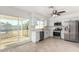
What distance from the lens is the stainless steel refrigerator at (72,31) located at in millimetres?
5301

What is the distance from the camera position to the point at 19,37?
4531 mm

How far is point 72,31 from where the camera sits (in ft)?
18.0

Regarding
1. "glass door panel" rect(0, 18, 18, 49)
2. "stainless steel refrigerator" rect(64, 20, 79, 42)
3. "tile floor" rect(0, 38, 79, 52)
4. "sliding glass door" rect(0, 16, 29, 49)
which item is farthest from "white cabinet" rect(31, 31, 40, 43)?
"stainless steel refrigerator" rect(64, 20, 79, 42)

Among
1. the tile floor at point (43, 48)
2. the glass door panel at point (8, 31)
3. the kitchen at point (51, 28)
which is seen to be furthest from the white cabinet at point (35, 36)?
the glass door panel at point (8, 31)

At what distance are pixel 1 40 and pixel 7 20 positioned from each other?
1.04m

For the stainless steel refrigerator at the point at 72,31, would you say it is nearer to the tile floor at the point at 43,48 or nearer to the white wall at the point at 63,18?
the white wall at the point at 63,18

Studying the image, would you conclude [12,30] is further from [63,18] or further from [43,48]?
[63,18]

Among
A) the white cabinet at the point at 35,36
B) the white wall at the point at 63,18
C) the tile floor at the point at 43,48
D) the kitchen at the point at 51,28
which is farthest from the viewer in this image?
the white wall at the point at 63,18

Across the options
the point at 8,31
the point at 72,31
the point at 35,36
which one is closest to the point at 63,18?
the point at 72,31

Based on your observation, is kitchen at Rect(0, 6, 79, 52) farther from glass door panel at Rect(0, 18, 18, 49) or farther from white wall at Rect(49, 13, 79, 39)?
glass door panel at Rect(0, 18, 18, 49)

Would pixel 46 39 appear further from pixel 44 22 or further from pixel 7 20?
pixel 7 20
